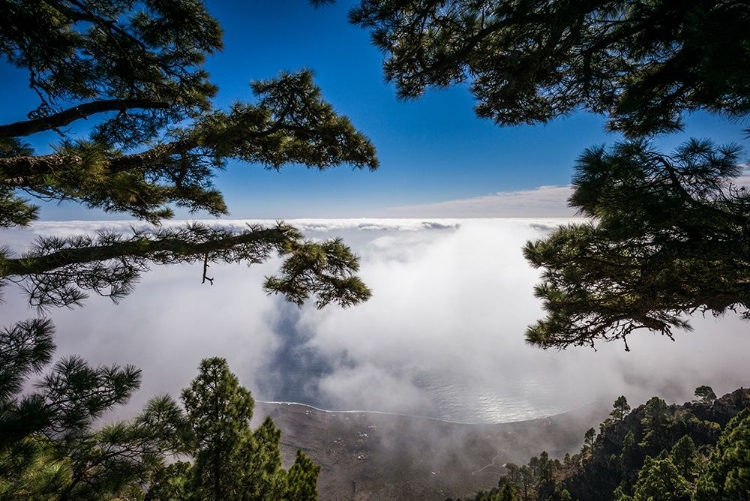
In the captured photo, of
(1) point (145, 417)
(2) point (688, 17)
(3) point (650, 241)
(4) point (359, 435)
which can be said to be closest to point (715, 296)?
(3) point (650, 241)

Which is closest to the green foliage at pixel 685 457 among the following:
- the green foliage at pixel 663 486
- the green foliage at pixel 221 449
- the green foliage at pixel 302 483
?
the green foliage at pixel 663 486

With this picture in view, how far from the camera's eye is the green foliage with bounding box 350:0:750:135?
12.0 feet

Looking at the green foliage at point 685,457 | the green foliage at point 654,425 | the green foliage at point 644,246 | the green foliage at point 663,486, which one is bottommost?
the green foliage at point 654,425

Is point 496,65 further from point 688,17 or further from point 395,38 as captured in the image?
point 688,17

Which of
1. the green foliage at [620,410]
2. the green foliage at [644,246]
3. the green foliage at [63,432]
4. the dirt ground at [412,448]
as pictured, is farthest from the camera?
the dirt ground at [412,448]

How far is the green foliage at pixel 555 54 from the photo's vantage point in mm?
3646

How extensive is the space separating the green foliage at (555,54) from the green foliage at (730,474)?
80.8 ft

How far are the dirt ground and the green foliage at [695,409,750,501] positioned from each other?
69.7m

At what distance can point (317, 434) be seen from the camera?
113 metres

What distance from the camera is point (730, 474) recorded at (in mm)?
17312

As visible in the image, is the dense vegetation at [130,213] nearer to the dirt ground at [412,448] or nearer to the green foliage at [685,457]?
the green foliage at [685,457]

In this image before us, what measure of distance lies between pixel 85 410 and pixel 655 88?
8.00m

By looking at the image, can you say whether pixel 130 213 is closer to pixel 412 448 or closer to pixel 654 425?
pixel 654 425

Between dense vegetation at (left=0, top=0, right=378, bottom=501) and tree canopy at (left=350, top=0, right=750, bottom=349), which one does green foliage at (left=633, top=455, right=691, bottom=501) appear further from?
dense vegetation at (left=0, top=0, right=378, bottom=501)
